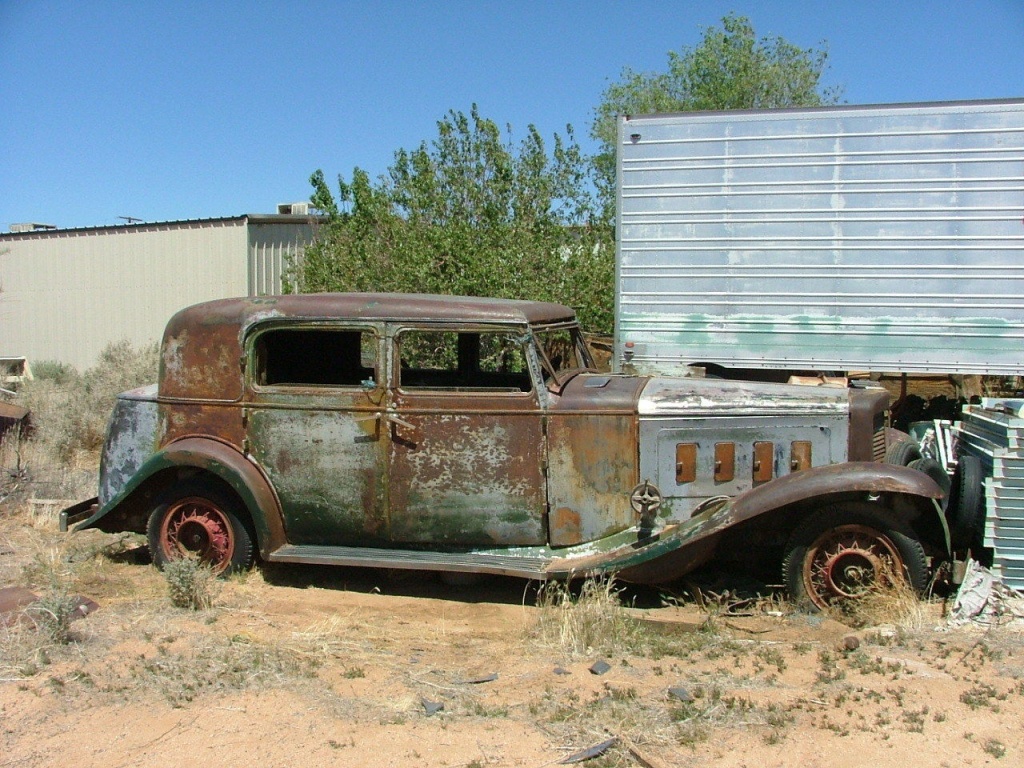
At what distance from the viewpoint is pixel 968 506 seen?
5160mm

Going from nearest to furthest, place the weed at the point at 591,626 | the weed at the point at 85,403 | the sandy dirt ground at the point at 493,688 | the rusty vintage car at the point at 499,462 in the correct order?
the sandy dirt ground at the point at 493,688, the weed at the point at 591,626, the rusty vintage car at the point at 499,462, the weed at the point at 85,403

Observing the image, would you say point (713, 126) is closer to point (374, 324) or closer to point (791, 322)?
point (791, 322)

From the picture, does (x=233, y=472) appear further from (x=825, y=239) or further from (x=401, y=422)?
(x=825, y=239)

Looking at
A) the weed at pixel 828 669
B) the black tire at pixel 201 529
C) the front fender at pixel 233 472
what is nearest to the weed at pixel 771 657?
the weed at pixel 828 669

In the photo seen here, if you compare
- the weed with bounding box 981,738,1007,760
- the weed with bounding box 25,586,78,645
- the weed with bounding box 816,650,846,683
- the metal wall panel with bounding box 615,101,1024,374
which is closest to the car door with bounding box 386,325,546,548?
the weed with bounding box 816,650,846,683

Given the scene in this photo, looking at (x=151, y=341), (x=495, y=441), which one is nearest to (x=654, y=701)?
(x=495, y=441)

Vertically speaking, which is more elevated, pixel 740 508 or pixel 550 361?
pixel 550 361

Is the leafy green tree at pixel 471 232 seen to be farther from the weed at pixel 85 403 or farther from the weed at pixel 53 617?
the weed at pixel 53 617

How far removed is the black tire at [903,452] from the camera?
5.69 m

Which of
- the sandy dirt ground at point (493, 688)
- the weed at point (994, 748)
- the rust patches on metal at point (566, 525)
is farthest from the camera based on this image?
the rust patches on metal at point (566, 525)

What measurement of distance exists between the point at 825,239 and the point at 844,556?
4.74 metres

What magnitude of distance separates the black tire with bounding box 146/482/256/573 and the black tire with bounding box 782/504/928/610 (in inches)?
134

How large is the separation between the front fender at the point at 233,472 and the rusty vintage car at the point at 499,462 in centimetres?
1

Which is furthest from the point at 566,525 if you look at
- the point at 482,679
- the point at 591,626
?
the point at 482,679
